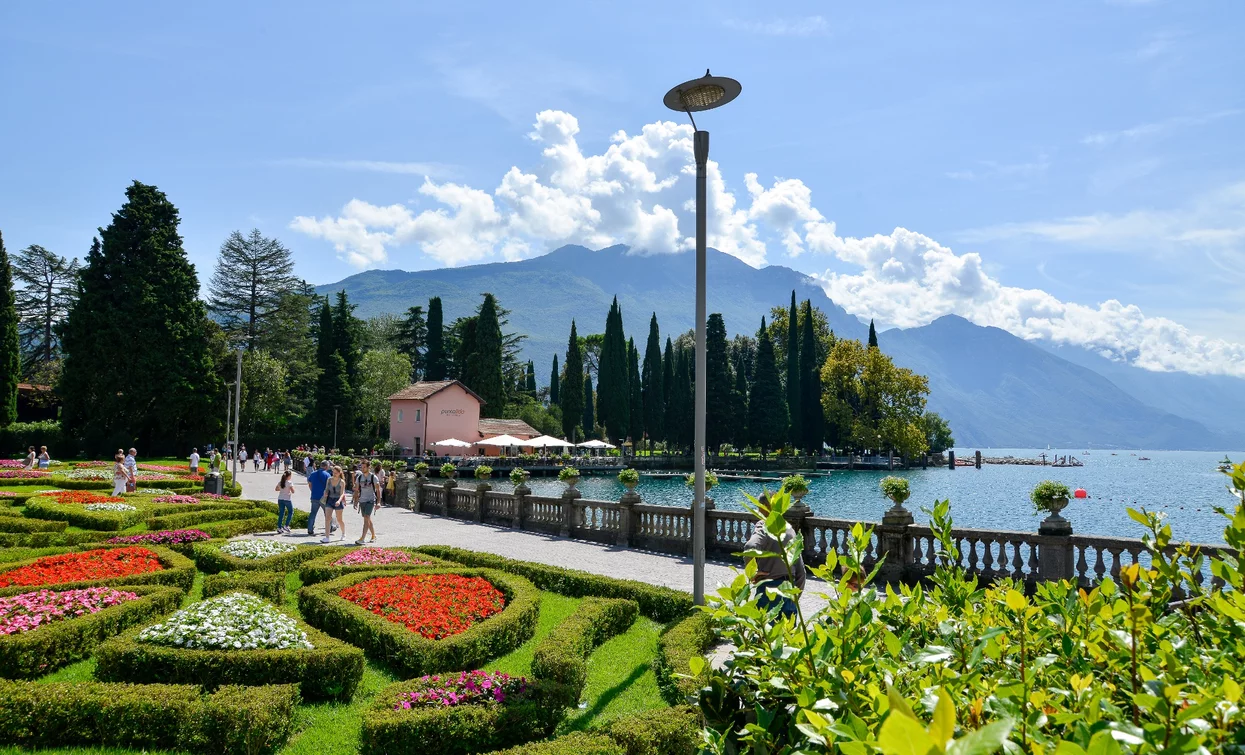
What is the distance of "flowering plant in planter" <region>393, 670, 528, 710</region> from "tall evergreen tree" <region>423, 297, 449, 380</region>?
71565 mm

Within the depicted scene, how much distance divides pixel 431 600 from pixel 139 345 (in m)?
45.1

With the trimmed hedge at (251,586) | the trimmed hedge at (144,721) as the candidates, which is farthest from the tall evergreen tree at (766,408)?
the trimmed hedge at (144,721)

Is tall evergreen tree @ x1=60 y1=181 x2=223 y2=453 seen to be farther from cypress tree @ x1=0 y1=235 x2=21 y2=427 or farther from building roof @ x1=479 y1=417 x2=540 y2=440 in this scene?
building roof @ x1=479 y1=417 x2=540 y2=440

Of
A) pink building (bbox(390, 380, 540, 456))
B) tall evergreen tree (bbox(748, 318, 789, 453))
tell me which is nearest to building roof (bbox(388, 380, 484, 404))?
pink building (bbox(390, 380, 540, 456))

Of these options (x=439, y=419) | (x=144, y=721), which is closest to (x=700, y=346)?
(x=144, y=721)

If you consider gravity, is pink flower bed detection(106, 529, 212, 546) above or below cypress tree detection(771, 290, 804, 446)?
below

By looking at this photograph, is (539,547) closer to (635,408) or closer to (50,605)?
(50,605)

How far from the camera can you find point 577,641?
7801mm

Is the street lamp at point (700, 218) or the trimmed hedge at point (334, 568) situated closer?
the street lamp at point (700, 218)

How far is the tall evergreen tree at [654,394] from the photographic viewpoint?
75.2m

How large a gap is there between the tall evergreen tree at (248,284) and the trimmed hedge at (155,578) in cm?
6643

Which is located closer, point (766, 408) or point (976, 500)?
point (976, 500)

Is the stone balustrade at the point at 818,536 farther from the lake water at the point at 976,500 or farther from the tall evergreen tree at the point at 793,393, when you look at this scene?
the tall evergreen tree at the point at 793,393

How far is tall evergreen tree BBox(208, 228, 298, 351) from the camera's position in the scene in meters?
73.2
